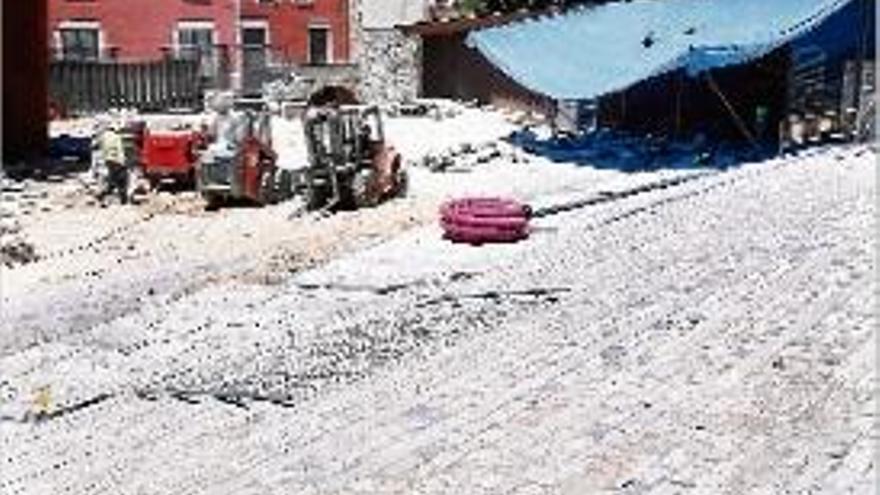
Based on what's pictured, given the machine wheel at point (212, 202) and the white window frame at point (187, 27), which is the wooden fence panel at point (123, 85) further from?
the machine wheel at point (212, 202)

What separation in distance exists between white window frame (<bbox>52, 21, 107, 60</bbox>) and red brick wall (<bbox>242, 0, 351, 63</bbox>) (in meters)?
5.91

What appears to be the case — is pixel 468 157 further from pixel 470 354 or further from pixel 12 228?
pixel 470 354

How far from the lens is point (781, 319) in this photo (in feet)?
46.5

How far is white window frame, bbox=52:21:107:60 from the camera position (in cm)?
5094

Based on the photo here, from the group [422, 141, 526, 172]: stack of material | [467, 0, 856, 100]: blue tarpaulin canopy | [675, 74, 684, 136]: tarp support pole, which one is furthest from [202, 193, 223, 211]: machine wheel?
[675, 74, 684, 136]: tarp support pole

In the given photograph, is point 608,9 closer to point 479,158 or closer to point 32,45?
point 479,158

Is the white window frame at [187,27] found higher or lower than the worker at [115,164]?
A: higher

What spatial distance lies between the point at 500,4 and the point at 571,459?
37951 millimetres

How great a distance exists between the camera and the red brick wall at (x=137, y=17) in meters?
51.2

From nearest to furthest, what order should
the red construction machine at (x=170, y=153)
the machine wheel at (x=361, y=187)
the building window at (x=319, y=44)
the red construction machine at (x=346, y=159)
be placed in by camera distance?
the red construction machine at (x=346, y=159), the machine wheel at (x=361, y=187), the red construction machine at (x=170, y=153), the building window at (x=319, y=44)

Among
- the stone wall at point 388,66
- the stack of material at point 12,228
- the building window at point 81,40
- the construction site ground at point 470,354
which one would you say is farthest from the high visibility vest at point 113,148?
the building window at point 81,40

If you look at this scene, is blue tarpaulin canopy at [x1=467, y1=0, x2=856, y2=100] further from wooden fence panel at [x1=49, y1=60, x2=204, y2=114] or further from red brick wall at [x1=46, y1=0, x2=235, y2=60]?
red brick wall at [x1=46, y1=0, x2=235, y2=60]

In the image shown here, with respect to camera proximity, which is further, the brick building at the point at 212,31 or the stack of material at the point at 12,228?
the brick building at the point at 212,31

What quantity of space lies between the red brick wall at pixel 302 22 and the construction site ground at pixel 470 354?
32.5 meters
